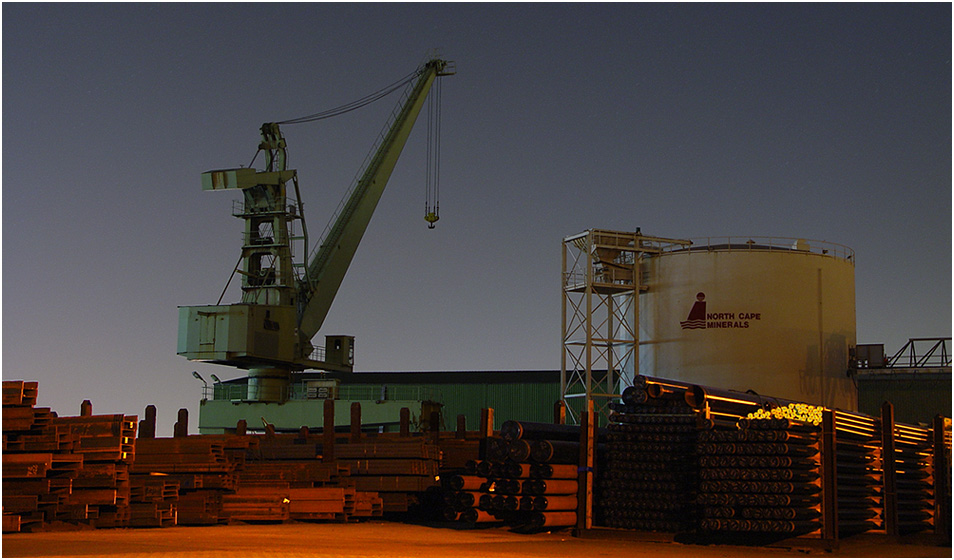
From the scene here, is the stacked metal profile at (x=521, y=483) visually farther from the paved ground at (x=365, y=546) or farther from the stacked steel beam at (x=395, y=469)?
the stacked steel beam at (x=395, y=469)

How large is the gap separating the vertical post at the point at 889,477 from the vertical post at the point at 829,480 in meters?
1.22

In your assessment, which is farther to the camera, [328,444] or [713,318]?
[713,318]

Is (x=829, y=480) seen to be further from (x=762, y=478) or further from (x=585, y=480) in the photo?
(x=585, y=480)

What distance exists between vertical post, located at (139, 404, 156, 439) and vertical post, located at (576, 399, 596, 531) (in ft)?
36.7

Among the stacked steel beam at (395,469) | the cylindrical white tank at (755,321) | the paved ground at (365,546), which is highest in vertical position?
the cylindrical white tank at (755,321)

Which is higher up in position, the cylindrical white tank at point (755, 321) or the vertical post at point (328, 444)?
the cylindrical white tank at point (755, 321)

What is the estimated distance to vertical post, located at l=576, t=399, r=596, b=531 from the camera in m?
16.1

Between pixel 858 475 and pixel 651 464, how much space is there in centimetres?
348

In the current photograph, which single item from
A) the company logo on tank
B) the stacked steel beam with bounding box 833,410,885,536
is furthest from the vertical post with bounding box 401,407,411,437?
the stacked steel beam with bounding box 833,410,885,536

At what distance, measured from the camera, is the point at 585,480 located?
16.2 m

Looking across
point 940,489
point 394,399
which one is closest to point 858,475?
point 940,489

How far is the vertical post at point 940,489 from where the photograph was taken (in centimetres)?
1589

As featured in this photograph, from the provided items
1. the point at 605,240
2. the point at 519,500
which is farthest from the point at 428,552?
the point at 605,240

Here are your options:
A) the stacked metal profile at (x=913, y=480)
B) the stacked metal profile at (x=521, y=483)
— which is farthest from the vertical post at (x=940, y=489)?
→ the stacked metal profile at (x=521, y=483)
